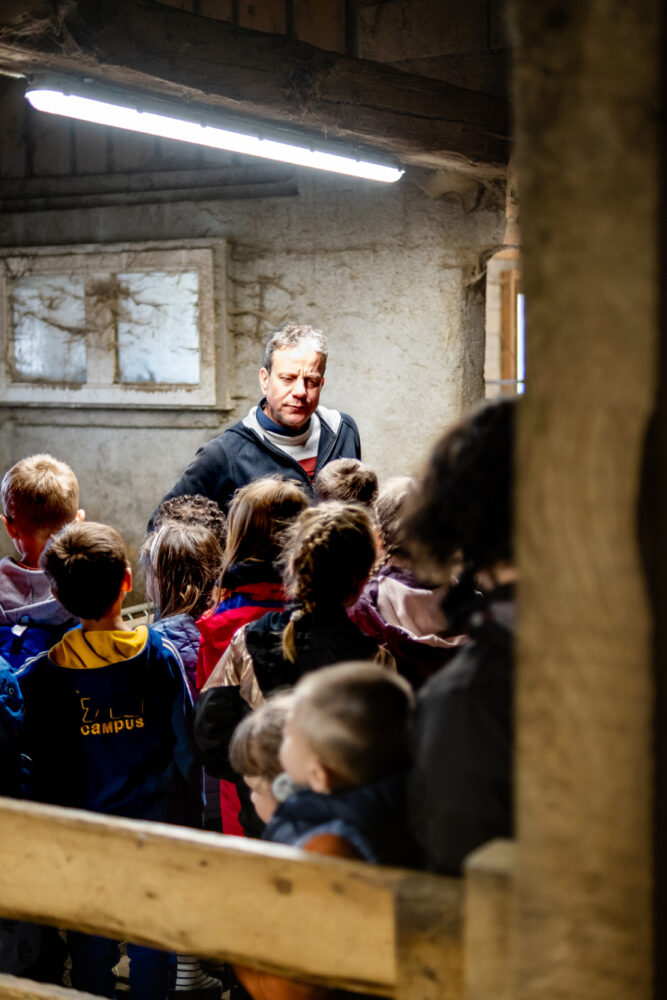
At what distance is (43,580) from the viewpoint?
2.72 m

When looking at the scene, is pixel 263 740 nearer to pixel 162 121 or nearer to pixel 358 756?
pixel 358 756

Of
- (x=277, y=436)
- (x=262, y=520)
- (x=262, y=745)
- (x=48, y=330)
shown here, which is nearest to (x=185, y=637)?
(x=262, y=520)

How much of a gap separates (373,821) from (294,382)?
2.26 metres

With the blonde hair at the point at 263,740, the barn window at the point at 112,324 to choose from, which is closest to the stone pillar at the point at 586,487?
the blonde hair at the point at 263,740

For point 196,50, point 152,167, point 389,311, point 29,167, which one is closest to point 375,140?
point 196,50

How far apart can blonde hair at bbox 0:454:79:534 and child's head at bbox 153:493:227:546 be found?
29cm

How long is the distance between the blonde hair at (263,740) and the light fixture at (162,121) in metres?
2.53

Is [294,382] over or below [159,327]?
below

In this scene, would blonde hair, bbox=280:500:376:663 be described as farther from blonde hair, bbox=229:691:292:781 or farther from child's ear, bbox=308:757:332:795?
child's ear, bbox=308:757:332:795

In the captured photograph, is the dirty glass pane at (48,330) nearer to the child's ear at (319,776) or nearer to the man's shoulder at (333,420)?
the man's shoulder at (333,420)

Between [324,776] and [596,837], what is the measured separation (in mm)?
490

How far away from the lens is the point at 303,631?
6.85 ft

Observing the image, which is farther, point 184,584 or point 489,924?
point 184,584

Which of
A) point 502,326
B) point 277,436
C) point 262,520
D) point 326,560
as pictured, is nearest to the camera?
point 326,560
